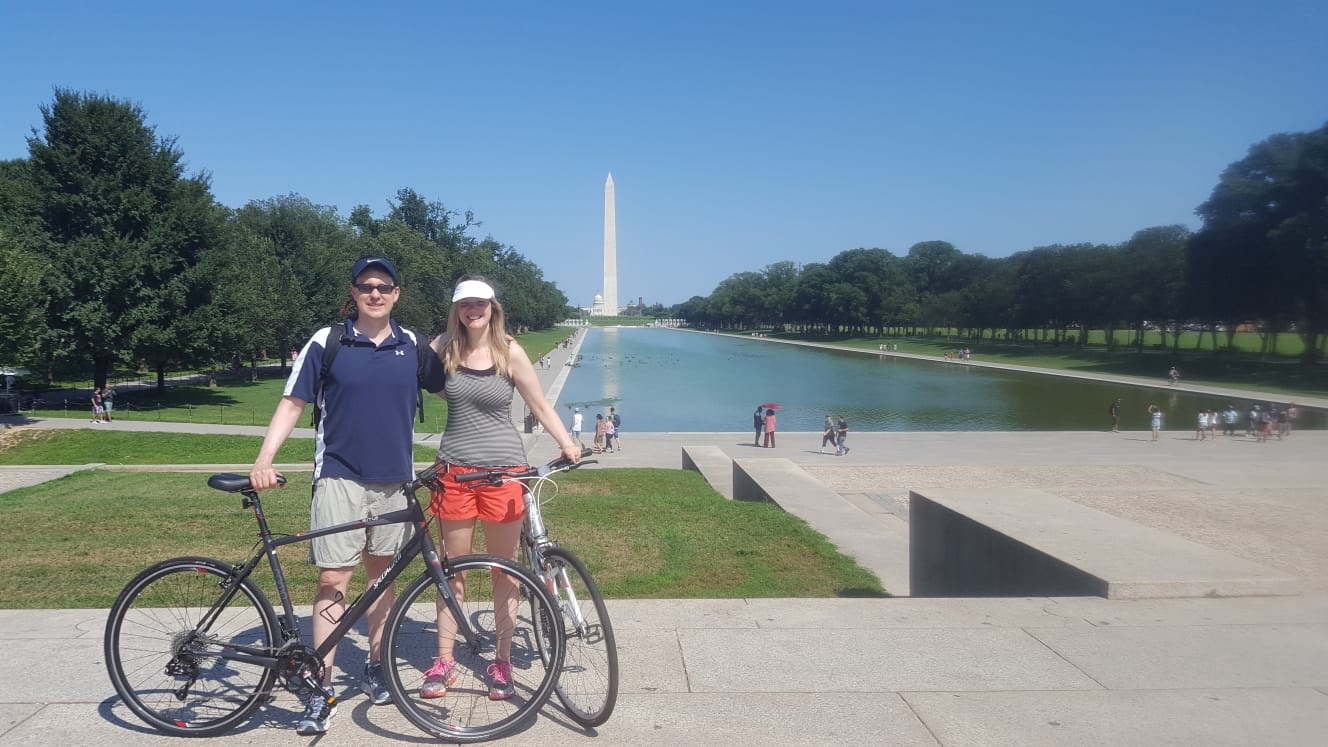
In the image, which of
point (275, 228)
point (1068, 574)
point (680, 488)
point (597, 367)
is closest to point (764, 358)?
point (597, 367)

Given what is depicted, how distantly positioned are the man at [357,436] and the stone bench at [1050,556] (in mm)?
4264

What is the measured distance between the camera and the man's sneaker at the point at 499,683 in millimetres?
3943

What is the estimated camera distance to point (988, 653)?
4.62m

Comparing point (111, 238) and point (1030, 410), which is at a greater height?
point (111, 238)

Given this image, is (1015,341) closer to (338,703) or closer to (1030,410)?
(1030,410)

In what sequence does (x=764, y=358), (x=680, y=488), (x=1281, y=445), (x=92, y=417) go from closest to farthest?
1. (x=680, y=488)
2. (x=1281, y=445)
3. (x=92, y=417)
4. (x=764, y=358)

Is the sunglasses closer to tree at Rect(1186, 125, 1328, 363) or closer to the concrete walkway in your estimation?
the concrete walkway

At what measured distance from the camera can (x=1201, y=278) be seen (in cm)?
6197

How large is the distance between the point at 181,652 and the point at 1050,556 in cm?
517

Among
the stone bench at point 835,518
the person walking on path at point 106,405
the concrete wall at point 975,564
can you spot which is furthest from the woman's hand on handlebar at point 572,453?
A: the person walking on path at point 106,405

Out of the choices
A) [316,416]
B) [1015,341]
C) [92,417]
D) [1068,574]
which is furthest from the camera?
[1015,341]

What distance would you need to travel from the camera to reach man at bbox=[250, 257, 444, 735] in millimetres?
3969

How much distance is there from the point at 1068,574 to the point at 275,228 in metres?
65.2

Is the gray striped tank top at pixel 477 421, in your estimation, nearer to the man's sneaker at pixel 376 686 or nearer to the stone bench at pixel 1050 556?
the man's sneaker at pixel 376 686
